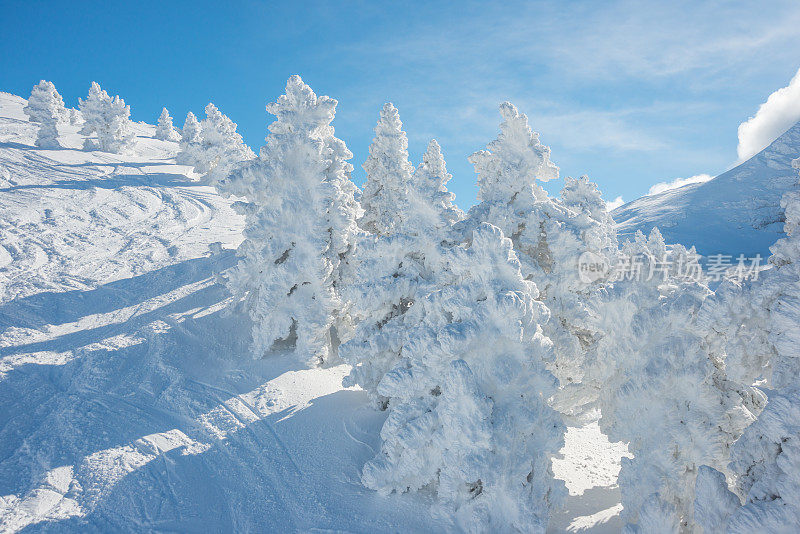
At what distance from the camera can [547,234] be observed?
15.0 meters

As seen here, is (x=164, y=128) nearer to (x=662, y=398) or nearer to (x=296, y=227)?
(x=296, y=227)

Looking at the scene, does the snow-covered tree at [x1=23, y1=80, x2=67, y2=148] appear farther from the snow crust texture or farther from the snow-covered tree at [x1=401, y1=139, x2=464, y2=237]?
the snow-covered tree at [x1=401, y1=139, x2=464, y2=237]

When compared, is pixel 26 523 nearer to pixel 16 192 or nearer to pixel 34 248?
pixel 34 248

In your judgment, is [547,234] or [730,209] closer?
[547,234]

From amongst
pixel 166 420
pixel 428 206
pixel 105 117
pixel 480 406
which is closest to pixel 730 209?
pixel 428 206

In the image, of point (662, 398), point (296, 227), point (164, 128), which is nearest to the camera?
point (662, 398)

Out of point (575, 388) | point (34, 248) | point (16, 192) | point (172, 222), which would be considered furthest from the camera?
point (172, 222)

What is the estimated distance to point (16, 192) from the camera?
32375 millimetres

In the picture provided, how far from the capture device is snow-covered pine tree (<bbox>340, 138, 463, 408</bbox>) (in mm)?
14086

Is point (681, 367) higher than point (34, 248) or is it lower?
lower

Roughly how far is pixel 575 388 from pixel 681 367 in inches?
162

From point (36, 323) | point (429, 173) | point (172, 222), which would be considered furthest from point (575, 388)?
point (172, 222)

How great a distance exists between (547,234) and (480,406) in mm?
7737

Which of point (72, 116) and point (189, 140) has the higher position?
point (72, 116)
